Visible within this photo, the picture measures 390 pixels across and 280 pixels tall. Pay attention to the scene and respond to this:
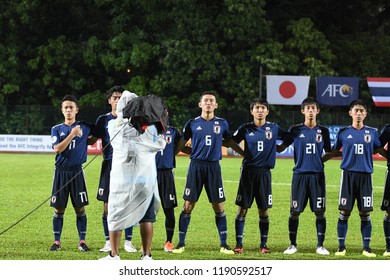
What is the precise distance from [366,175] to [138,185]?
3.29 metres

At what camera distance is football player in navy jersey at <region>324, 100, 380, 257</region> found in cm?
1073

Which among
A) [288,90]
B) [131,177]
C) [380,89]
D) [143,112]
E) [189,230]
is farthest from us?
[380,89]

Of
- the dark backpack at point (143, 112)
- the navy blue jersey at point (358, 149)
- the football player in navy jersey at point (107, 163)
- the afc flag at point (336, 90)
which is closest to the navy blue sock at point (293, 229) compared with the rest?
the navy blue jersey at point (358, 149)

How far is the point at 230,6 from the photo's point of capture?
3756 cm

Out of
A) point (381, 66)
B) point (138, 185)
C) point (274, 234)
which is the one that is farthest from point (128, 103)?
point (381, 66)

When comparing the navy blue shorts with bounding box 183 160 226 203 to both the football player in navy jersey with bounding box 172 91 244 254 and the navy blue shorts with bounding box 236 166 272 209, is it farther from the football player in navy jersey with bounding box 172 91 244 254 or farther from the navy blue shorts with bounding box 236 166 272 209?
the navy blue shorts with bounding box 236 166 272 209

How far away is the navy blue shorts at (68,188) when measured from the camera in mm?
10867

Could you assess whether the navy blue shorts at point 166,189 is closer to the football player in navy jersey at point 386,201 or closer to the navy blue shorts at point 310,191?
the navy blue shorts at point 310,191

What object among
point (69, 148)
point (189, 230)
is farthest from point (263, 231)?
point (69, 148)

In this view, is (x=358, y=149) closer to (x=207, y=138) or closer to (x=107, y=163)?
(x=207, y=138)

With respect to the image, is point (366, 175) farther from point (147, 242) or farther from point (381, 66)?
point (381, 66)

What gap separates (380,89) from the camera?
35188mm

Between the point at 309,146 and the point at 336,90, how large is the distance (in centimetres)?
2447

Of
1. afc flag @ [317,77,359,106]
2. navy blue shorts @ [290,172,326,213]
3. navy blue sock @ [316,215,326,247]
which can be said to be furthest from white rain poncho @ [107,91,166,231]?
afc flag @ [317,77,359,106]
